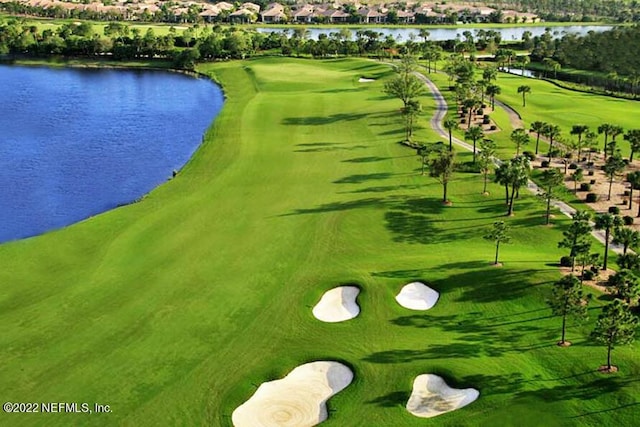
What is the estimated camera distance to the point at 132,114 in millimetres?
127000

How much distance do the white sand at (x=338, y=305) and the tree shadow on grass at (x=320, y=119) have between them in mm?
60163

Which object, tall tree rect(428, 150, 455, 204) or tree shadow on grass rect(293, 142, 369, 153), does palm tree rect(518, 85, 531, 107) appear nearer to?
tree shadow on grass rect(293, 142, 369, 153)

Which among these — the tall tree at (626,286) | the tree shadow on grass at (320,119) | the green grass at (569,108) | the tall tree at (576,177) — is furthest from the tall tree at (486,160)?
the tree shadow on grass at (320,119)

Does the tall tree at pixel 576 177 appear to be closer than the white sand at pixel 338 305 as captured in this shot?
No

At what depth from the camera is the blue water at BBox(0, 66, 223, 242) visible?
3100 inches

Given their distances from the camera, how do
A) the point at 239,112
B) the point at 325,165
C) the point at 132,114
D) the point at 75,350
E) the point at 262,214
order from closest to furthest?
the point at 75,350 < the point at 262,214 < the point at 325,165 < the point at 239,112 < the point at 132,114

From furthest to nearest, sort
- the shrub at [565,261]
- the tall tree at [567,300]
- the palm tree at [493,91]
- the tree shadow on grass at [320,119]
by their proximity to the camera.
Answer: the palm tree at [493,91], the tree shadow on grass at [320,119], the shrub at [565,261], the tall tree at [567,300]

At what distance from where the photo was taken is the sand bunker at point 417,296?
51094 mm

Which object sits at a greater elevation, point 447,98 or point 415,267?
point 447,98

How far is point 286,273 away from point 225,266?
19.3ft

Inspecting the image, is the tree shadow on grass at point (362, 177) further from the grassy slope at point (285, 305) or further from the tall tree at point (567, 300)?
the tall tree at point (567, 300)

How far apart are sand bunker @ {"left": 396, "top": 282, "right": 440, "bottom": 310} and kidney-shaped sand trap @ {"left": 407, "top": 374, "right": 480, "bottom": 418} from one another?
9.88m

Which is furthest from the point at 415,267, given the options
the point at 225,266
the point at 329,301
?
the point at 225,266

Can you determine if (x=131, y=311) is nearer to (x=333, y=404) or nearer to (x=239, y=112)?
(x=333, y=404)
